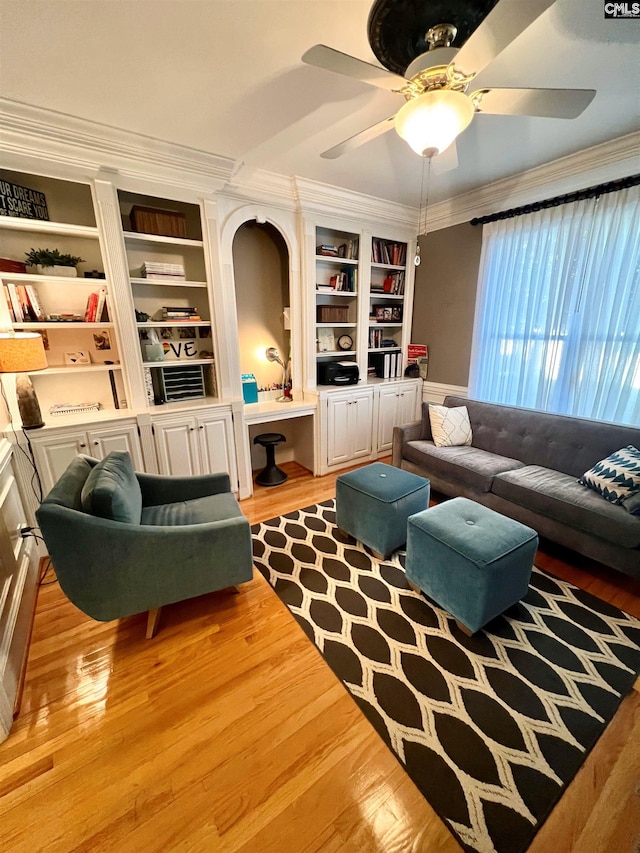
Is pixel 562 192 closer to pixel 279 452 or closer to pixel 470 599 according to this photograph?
pixel 470 599

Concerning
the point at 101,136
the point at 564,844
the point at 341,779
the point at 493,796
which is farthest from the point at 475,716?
the point at 101,136

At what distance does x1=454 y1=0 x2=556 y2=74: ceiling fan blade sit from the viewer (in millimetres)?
884

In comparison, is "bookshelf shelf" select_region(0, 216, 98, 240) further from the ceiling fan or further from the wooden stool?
the wooden stool

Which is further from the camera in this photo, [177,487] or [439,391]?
Answer: [439,391]

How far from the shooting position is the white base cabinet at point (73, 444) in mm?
2151

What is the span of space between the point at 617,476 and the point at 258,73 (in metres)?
2.91

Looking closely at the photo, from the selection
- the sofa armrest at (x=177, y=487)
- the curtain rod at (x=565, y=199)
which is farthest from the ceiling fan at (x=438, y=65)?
the sofa armrest at (x=177, y=487)

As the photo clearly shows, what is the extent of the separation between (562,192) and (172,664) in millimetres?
4092

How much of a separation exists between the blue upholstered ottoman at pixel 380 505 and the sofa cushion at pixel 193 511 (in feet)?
2.46

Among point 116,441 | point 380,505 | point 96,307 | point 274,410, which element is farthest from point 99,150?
point 380,505

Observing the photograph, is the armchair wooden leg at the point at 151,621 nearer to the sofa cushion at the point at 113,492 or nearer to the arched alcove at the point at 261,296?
the sofa cushion at the point at 113,492

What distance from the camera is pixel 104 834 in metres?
1.03

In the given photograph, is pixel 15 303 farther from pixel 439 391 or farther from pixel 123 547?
pixel 439 391

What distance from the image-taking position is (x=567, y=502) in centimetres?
207
